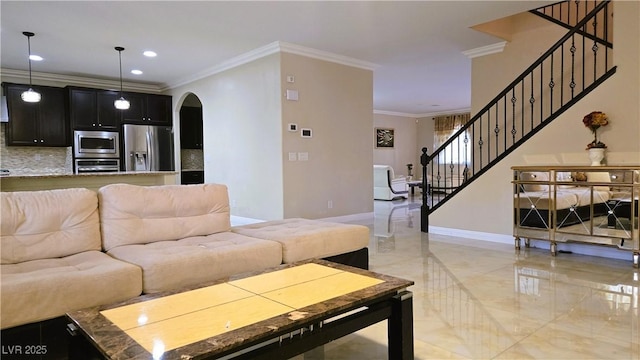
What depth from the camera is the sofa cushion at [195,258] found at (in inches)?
88.4

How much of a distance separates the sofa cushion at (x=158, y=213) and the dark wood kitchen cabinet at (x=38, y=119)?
5.70 m

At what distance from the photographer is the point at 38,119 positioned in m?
7.26

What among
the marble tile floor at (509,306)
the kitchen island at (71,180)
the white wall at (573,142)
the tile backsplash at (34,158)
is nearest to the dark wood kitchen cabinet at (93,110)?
the tile backsplash at (34,158)

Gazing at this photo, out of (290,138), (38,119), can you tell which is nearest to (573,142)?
(290,138)

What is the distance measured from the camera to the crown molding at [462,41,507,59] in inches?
238

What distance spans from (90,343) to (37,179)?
366cm

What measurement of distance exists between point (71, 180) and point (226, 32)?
259 cm

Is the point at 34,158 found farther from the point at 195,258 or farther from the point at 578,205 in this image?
the point at 578,205

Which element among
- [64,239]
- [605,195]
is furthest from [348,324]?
[605,195]

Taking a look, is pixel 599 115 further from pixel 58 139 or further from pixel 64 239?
pixel 58 139

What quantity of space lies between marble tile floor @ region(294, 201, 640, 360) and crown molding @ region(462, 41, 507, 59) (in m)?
3.17

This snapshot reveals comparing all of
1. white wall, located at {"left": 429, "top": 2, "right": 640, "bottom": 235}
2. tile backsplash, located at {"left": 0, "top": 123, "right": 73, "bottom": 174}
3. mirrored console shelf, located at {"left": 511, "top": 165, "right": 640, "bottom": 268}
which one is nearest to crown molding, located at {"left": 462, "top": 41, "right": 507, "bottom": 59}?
white wall, located at {"left": 429, "top": 2, "right": 640, "bottom": 235}

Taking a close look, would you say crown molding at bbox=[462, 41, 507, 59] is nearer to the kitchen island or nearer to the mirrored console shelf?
the mirrored console shelf

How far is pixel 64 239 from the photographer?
2465 millimetres
